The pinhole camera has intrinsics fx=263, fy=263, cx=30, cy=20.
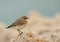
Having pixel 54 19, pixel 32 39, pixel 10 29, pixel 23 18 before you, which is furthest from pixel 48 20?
pixel 32 39

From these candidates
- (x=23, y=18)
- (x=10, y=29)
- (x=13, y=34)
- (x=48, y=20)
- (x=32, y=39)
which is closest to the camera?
(x=32, y=39)

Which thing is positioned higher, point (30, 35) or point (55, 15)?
point (55, 15)

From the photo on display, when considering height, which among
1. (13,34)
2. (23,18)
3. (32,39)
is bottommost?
(32,39)

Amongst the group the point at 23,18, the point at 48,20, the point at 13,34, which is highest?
the point at 48,20

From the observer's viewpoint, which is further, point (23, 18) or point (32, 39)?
point (23, 18)

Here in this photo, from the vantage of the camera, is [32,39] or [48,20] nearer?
[32,39]

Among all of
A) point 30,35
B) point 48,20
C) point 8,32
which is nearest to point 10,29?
point 8,32

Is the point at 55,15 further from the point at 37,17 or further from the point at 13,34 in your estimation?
the point at 13,34

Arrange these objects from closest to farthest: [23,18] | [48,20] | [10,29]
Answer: [10,29] → [23,18] → [48,20]

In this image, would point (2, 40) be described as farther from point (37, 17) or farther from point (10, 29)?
point (37, 17)
